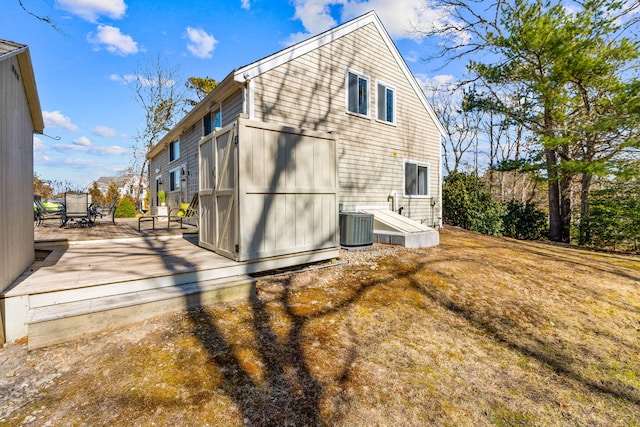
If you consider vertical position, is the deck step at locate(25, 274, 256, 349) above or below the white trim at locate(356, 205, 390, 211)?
below

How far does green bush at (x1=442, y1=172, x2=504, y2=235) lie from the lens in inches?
527

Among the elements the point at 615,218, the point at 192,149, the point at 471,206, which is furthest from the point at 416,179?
the point at 192,149

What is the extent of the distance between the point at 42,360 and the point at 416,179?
1146cm

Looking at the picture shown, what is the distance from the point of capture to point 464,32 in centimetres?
1358

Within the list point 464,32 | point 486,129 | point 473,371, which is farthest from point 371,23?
point 486,129

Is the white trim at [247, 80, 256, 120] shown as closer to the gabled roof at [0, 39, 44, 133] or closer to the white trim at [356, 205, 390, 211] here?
the gabled roof at [0, 39, 44, 133]

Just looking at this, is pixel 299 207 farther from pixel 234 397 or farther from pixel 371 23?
pixel 371 23

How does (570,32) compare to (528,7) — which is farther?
(528,7)

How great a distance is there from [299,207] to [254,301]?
5.56ft

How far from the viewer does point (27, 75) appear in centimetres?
386

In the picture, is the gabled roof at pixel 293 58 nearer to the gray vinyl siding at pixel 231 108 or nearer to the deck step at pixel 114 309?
the gray vinyl siding at pixel 231 108

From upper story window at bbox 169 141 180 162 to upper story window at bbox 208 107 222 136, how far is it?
3.69m

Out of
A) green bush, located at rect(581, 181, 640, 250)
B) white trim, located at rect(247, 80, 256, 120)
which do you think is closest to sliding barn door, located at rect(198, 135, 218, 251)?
white trim, located at rect(247, 80, 256, 120)

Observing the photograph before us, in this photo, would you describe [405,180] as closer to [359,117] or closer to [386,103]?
[386,103]
